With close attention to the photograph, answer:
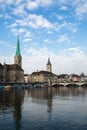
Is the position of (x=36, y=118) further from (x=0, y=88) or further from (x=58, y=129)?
(x=0, y=88)

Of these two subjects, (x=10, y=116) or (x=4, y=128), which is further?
(x=10, y=116)

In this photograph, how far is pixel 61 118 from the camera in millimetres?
44094

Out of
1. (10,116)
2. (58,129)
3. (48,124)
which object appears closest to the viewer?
(58,129)

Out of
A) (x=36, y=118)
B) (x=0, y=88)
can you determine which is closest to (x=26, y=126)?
(x=36, y=118)

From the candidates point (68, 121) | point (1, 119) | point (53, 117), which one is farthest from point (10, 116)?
point (68, 121)

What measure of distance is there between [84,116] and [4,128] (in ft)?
49.5

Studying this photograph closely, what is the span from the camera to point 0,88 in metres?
136

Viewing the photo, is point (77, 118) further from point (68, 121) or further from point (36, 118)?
point (36, 118)

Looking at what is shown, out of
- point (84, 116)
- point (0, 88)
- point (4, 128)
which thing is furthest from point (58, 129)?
point (0, 88)

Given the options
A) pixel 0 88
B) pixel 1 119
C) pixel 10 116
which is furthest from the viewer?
pixel 0 88

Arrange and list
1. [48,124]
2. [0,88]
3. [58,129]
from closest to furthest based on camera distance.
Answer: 1. [58,129]
2. [48,124]
3. [0,88]

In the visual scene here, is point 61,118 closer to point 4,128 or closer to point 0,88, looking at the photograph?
point 4,128

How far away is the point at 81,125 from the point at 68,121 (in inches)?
124

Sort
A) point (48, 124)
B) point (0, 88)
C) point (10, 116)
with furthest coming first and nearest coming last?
1. point (0, 88)
2. point (10, 116)
3. point (48, 124)
